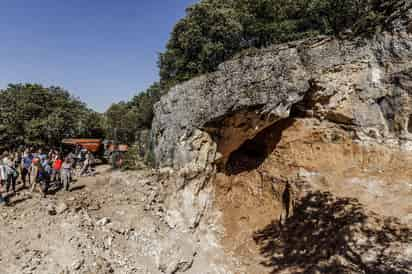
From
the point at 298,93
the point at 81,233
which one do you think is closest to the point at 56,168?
the point at 81,233

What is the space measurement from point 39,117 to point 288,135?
16.1 meters

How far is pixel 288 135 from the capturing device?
357 inches

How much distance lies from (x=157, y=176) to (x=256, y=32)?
1063cm

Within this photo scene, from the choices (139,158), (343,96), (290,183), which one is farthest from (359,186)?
(139,158)

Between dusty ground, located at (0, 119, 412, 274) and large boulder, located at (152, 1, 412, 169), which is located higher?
large boulder, located at (152, 1, 412, 169)

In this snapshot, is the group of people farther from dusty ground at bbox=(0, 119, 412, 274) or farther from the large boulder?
the large boulder

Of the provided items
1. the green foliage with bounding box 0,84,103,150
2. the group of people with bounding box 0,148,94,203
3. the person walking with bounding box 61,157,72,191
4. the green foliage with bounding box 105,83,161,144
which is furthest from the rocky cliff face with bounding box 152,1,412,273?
the green foliage with bounding box 0,84,103,150

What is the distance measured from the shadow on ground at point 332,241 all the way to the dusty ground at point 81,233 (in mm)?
3732

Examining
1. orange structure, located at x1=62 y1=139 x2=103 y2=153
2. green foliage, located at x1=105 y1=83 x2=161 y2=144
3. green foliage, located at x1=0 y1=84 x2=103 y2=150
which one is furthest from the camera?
green foliage, located at x1=105 y1=83 x2=161 y2=144

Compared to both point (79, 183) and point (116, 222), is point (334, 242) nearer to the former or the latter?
point (116, 222)

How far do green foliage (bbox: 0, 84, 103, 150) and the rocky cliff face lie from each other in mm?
9990

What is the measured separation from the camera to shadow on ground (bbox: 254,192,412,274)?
5.55m

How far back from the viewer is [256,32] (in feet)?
47.7

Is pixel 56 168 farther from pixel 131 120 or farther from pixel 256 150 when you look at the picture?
pixel 131 120
